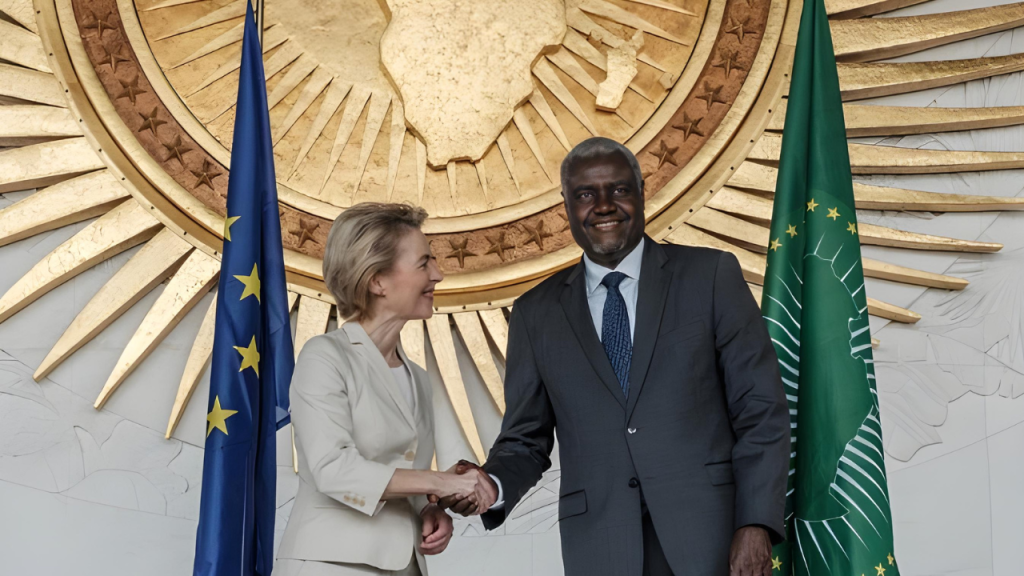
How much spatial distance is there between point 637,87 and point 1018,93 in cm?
121

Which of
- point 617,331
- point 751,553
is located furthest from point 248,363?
point 751,553

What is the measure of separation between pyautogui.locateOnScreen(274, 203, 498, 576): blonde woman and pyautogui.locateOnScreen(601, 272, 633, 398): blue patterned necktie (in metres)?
0.33

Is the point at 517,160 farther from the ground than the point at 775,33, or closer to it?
closer to it

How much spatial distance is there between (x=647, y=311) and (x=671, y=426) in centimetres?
23

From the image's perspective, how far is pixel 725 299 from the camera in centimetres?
205

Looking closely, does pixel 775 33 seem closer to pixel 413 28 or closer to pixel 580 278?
pixel 413 28

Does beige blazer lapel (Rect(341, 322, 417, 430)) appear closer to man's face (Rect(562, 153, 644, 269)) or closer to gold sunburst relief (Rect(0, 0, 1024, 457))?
man's face (Rect(562, 153, 644, 269))

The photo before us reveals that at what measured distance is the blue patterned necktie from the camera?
6.80ft

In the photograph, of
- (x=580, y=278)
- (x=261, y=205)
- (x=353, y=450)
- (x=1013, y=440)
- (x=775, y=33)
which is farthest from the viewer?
(x=775, y=33)

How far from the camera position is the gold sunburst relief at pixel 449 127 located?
332cm

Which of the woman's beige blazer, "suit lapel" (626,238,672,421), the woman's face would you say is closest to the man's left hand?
"suit lapel" (626,238,672,421)

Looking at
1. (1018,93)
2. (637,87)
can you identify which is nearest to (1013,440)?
(1018,93)

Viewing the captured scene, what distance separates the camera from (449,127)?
11.8 feet

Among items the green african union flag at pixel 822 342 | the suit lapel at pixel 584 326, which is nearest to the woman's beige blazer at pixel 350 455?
the suit lapel at pixel 584 326
